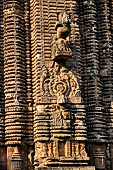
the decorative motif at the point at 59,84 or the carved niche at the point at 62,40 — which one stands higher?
the carved niche at the point at 62,40

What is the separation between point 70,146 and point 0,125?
10.9 feet

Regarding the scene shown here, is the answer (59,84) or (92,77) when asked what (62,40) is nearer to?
(59,84)

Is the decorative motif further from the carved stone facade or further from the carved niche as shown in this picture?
the carved niche

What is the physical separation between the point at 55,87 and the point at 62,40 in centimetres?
212

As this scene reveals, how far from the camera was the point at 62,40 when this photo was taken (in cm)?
2309

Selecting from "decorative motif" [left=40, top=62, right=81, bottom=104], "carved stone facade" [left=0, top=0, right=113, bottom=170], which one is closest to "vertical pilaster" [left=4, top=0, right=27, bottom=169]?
"carved stone facade" [left=0, top=0, right=113, bottom=170]

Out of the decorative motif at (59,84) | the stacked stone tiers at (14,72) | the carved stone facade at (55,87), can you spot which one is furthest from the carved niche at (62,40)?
the stacked stone tiers at (14,72)

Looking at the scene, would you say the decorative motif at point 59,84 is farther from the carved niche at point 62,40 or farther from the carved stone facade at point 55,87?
the carved niche at point 62,40

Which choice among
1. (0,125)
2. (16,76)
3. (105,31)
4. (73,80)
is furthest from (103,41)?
(0,125)

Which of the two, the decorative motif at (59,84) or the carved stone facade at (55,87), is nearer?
the carved stone facade at (55,87)

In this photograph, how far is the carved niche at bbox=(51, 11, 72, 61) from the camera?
22.8 meters

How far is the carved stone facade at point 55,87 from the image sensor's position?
2245 centimetres

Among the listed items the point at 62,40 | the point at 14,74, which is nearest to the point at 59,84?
the point at 62,40

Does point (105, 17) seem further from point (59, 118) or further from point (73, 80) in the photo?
point (59, 118)
